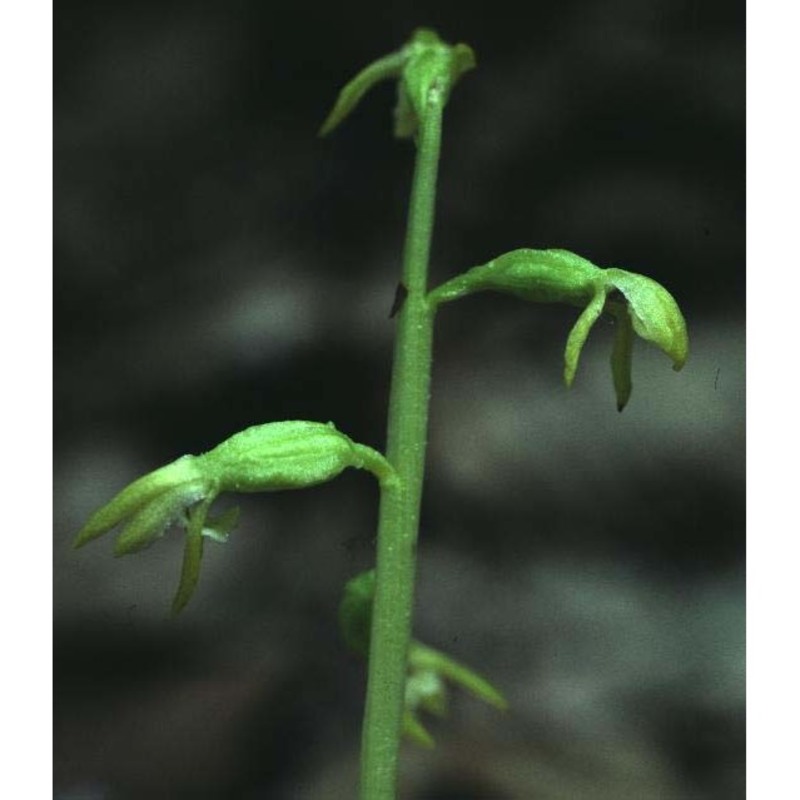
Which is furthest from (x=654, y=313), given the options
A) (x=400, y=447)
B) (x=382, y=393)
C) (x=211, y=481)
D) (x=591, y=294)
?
(x=382, y=393)

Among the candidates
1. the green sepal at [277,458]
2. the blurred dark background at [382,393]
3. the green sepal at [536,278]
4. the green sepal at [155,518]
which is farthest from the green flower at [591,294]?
the blurred dark background at [382,393]

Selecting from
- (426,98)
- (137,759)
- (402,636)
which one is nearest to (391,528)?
(402,636)

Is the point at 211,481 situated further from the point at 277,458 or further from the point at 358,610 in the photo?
the point at 358,610

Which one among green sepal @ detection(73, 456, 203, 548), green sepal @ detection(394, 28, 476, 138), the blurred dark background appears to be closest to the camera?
green sepal @ detection(73, 456, 203, 548)

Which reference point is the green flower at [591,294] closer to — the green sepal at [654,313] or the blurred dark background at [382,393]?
the green sepal at [654,313]

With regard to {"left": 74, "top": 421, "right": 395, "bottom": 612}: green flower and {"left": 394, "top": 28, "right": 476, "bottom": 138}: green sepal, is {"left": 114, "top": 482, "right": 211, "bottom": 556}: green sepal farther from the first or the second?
{"left": 394, "top": 28, "right": 476, "bottom": 138}: green sepal

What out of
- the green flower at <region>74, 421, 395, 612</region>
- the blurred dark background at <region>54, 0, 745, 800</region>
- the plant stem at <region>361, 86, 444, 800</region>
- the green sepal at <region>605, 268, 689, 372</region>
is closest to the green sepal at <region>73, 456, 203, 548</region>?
the green flower at <region>74, 421, 395, 612</region>
